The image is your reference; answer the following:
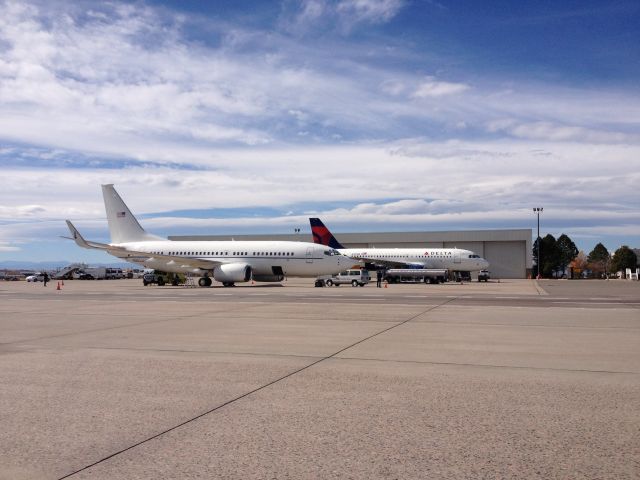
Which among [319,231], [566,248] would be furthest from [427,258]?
[566,248]

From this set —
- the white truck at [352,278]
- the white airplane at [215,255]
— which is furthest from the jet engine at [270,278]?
the white truck at [352,278]

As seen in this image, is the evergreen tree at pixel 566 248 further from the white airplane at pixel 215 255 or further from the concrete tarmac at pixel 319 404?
the concrete tarmac at pixel 319 404

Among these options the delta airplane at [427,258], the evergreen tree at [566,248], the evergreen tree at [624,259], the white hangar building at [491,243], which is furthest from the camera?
the evergreen tree at [566,248]

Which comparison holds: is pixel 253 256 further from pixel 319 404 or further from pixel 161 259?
pixel 319 404

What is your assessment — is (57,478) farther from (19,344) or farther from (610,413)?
(19,344)

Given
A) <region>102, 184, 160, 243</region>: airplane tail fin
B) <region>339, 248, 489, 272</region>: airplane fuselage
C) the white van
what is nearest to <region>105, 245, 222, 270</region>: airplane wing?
<region>102, 184, 160, 243</region>: airplane tail fin

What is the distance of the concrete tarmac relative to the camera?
16.9ft

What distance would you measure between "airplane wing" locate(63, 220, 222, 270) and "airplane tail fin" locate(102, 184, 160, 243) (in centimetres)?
256

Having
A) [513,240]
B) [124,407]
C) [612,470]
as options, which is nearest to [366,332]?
[124,407]

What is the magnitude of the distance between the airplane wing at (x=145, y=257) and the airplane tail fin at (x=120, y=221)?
8.40 feet

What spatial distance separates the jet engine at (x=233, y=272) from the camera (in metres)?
47.7

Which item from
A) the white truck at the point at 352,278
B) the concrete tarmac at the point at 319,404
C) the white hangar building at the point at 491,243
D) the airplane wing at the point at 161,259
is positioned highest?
the white hangar building at the point at 491,243

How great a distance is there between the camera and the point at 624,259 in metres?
137

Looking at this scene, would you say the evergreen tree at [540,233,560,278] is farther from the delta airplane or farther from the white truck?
the white truck
